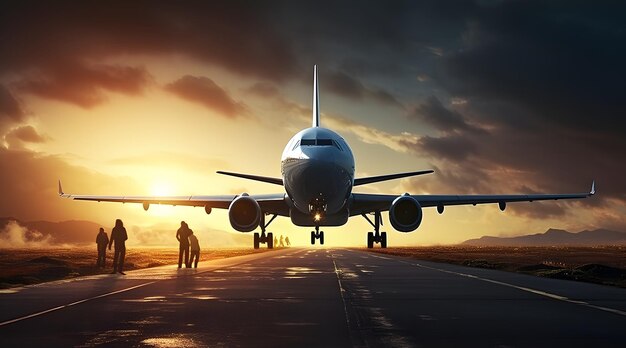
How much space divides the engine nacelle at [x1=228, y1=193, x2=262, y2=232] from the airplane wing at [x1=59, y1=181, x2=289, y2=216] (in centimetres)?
356

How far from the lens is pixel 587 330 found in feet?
35.9

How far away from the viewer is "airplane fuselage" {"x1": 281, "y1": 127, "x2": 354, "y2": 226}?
32.8 m

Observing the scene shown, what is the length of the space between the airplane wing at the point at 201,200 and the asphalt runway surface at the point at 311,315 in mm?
21804

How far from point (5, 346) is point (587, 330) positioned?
322 inches

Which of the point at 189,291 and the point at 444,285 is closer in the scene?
the point at 189,291

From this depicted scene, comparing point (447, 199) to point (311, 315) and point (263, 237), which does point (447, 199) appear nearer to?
point (263, 237)

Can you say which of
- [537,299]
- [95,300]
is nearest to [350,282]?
[537,299]

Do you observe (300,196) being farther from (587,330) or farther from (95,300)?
(587,330)

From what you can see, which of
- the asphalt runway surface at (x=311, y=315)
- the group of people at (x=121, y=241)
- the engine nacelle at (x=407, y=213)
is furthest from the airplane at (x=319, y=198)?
the asphalt runway surface at (x=311, y=315)

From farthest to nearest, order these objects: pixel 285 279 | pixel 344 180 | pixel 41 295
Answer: pixel 344 180, pixel 285 279, pixel 41 295

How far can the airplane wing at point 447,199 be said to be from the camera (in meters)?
44.2

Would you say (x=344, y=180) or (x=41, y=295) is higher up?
(x=344, y=180)

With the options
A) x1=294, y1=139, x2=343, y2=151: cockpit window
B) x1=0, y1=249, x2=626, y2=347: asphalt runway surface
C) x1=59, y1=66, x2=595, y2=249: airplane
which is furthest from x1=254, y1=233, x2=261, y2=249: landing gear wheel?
x1=0, y1=249, x2=626, y2=347: asphalt runway surface

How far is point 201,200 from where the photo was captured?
150 ft
